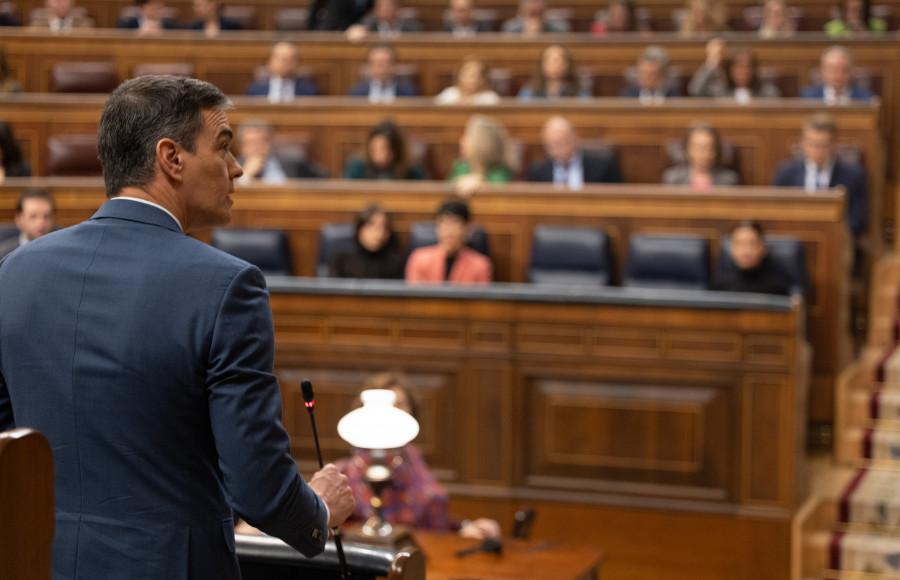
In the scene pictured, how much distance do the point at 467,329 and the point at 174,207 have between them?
1.97 meters

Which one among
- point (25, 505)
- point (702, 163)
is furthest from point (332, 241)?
point (25, 505)

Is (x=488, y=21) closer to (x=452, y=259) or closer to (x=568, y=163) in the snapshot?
(x=568, y=163)

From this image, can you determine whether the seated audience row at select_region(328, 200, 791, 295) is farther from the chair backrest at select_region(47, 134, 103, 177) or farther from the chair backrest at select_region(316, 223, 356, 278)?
the chair backrest at select_region(47, 134, 103, 177)

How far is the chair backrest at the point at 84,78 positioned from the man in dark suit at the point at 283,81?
68 centimetres

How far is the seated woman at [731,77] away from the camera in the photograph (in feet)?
14.9

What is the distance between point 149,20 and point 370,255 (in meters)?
2.62

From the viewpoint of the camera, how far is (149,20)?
5.60 metres

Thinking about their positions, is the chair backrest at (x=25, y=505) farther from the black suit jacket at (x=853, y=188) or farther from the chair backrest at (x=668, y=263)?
the black suit jacket at (x=853, y=188)

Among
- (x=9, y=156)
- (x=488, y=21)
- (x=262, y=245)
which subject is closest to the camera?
(x=262, y=245)

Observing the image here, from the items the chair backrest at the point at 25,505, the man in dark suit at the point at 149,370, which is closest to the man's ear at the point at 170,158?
the man in dark suit at the point at 149,370

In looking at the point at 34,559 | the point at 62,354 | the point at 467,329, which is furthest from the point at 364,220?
the point at 34,559

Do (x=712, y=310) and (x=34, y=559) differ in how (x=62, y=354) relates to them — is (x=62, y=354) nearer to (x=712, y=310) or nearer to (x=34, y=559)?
(x=34, y=559)

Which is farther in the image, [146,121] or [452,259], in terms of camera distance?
[452,259]

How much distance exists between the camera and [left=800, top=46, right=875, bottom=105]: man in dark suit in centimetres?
432
